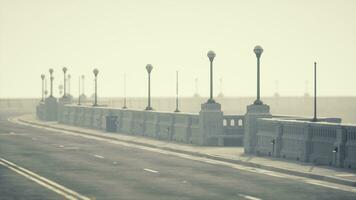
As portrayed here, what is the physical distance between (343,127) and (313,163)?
108 inches

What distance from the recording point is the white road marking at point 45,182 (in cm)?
2423

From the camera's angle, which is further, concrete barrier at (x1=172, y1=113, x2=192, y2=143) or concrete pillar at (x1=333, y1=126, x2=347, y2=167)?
concrete barrier at (x1=172, y1=113, x2=192, y2=143)

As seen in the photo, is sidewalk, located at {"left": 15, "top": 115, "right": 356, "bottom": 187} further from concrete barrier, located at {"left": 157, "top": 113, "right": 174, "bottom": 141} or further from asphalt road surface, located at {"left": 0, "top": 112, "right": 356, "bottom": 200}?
asphalt road surface, located at {"left": 0, "top": 112, "right": 356, "bottom": 200}

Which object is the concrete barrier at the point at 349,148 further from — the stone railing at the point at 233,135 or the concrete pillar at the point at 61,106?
the concrete pillar at the point at 61,106

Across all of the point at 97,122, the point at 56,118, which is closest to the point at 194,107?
the point at 56,118

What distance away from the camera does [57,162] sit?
3594cm

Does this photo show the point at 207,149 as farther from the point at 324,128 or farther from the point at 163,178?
the point at 163,178

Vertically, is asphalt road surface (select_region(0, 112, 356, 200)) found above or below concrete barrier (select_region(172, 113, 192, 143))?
below

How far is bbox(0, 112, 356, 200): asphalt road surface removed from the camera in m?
24.7

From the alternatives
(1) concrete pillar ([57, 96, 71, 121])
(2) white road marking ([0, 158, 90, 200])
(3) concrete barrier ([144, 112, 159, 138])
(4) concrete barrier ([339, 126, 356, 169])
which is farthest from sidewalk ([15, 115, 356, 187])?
(1) concrete pillar ([57, 96, 71, 121])

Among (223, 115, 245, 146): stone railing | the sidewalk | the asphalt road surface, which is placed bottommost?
the asphalt road surface

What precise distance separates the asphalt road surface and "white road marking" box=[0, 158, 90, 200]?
0.03m

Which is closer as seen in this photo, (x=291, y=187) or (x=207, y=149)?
(x=291, y=187)

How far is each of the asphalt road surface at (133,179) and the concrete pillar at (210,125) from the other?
3705 mm
